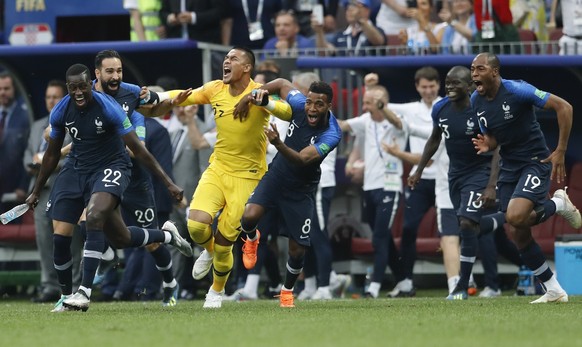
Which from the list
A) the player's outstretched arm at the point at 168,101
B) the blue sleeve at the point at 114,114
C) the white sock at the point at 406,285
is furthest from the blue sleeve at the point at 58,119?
the white sock at the point at 406,285

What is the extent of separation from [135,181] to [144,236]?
1.33 metres

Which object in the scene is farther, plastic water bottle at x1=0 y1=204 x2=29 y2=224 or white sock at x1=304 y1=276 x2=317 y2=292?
white sock at x1=304 y1=276 x2=317 y2=292

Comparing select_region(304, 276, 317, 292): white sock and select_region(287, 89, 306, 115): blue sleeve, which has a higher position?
select_region(287, 89, 306, 115): blue sleeve

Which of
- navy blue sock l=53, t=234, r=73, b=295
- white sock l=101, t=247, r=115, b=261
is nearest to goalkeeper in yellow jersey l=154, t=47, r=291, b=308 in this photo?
navy blue sock l=53, t=234, r=73, b=295

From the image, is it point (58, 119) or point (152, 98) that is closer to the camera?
point (58, 119)

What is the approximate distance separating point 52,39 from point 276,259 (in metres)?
5.04

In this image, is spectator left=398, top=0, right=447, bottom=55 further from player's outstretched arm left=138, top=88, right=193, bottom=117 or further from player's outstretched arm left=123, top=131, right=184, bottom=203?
player's outstretched arm left=123, top=131, right=184, bottom=203

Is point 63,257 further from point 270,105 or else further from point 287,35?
point 287,35

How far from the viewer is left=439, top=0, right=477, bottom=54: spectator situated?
1716cm

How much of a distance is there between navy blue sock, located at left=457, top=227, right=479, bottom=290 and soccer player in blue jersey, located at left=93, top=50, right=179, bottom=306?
10.2 ft

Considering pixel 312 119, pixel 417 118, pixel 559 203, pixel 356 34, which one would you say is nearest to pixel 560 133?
pixel 559 203

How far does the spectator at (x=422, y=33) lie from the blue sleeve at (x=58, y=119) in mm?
6039

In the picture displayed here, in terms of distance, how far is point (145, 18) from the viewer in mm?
18859

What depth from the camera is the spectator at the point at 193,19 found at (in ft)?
60.1
